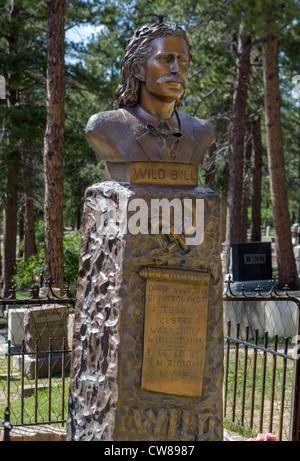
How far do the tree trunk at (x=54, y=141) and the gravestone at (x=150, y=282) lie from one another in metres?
6.85

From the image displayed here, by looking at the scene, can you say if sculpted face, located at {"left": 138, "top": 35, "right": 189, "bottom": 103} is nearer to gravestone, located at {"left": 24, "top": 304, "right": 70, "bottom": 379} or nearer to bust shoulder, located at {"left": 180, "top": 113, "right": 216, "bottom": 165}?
bust shoulder, located at {"left": 180, "top": 113, "right": 216, "bottom": 165}

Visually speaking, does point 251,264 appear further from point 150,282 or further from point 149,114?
point 150,282

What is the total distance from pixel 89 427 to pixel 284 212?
10.1 metres

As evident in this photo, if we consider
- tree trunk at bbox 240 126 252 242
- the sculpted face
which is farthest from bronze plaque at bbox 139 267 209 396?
tree trunk at bbox 240 126 252 242

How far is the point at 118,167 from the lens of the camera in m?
3.84

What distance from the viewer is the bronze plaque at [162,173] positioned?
372cm

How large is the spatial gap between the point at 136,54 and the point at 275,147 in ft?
30.9

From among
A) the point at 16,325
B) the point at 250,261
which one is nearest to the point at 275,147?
the point at 250,261

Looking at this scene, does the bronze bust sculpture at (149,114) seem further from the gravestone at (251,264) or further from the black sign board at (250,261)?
the black sign board at (250,261)

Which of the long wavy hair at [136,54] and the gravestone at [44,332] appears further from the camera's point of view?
the gravestone at [44,332]

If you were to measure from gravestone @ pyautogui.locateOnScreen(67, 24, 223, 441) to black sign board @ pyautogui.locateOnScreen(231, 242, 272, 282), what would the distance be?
8766mm

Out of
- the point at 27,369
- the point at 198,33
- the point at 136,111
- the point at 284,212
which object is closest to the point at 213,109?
the point at 198,33

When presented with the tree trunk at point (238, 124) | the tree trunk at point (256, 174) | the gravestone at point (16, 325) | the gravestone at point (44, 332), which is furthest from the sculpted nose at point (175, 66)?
the tree trunk at point (256, 174)

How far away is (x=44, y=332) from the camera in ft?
27.9
